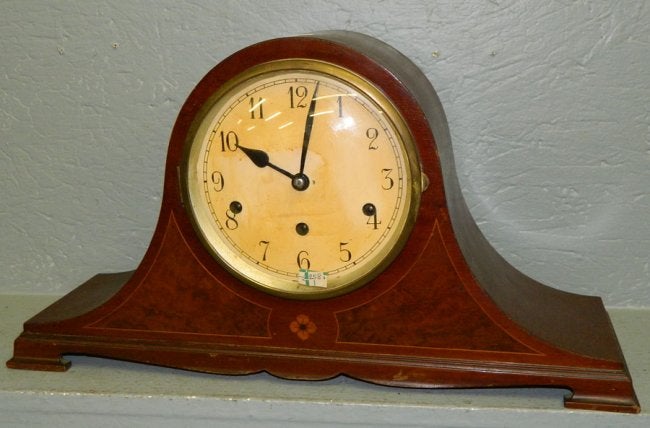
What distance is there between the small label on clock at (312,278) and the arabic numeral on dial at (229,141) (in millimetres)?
190

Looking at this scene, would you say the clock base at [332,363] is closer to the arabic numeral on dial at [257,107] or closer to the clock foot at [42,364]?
the clock foot at [42,364]

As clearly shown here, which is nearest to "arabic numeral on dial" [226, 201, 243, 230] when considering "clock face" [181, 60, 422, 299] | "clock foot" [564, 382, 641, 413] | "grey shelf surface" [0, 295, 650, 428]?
"clock face" [181, 60, 422, 299]

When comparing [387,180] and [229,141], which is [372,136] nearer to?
[387,180]

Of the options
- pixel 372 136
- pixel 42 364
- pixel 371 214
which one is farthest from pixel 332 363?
pixel 42 364

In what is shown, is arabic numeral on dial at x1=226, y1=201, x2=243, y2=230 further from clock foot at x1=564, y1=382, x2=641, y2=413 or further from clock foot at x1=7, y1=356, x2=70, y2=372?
clock foot at x1=564, y1=382, x2=641, y2=413

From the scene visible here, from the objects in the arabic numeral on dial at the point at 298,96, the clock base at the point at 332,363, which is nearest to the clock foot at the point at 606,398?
the clock base at the point at 332,363

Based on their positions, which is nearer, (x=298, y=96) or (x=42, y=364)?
(x=298, y=96)

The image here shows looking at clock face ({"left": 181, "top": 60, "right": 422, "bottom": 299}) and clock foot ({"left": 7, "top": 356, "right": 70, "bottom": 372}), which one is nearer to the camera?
clock face ({"left": 181, "top": 60, "right": 422, "bottom": 299})

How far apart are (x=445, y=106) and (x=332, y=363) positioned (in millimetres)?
469

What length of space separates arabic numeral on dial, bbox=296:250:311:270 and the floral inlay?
2.7 inches

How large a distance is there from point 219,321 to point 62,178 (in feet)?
1.65

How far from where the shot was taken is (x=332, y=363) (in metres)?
1.23

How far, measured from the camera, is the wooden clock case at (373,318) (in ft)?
3.81

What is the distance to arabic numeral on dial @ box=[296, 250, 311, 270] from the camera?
1216mm
